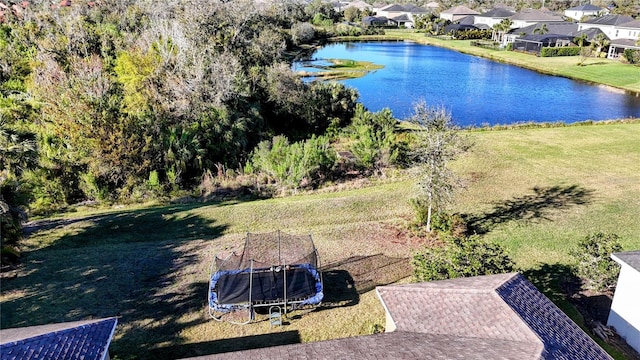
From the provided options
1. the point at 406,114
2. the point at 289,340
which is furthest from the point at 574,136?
the point at 289,340

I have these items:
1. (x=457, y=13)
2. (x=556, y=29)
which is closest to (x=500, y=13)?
(x=457, y=13)

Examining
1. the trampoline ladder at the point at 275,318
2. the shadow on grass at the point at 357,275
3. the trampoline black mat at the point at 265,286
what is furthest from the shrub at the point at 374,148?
the trampoline ladder at the point at 275,318

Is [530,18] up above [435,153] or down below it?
above

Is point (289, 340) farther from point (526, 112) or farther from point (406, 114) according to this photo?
point (526, 112)

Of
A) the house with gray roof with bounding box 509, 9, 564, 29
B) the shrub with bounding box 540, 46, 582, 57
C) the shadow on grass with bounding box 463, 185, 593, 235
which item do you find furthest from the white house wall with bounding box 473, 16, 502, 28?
the shadow on grass with bounding box 463, 185, 593, 235

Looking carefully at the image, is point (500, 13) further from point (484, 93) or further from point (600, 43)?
point (484, 93)

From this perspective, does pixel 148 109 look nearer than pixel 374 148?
No

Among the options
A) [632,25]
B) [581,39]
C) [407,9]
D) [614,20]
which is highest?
[407,9]
